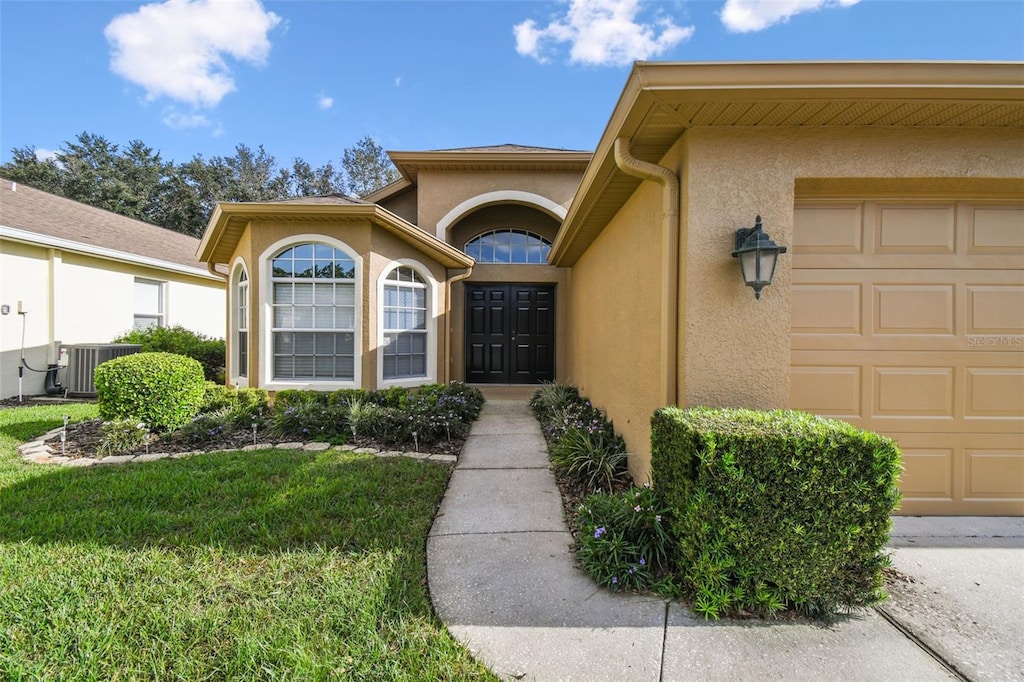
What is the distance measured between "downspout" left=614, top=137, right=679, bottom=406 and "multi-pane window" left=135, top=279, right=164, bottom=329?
13.4 m

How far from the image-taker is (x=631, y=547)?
2664 millimetres

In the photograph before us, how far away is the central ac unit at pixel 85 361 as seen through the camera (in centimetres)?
879

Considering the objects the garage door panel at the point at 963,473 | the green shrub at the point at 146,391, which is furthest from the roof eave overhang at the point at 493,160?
the garage door panel at the point at 963,473

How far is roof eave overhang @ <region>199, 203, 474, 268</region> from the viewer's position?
6.54 meters

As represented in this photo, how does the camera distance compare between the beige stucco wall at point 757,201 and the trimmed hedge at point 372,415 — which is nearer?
the beige stucco wall at point 757,201

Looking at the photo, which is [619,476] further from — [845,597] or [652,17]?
[652,17]

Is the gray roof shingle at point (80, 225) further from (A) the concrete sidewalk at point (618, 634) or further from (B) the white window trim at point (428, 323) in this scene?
(A) the concrete sidewalk at point (618, 634)

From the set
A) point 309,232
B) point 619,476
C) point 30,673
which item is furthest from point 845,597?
point 309,232

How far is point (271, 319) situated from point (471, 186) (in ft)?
16.6

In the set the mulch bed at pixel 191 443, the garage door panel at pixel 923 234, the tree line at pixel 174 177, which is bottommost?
the mulch bed at pixel 191 443

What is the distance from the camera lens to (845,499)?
229 centimetres

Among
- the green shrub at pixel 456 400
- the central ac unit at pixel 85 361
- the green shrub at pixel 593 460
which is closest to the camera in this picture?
the green shrub at pixel 593 460

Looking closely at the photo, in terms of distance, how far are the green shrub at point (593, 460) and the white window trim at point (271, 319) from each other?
12.9ft

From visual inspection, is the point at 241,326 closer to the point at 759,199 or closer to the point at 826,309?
the point at 759,199
